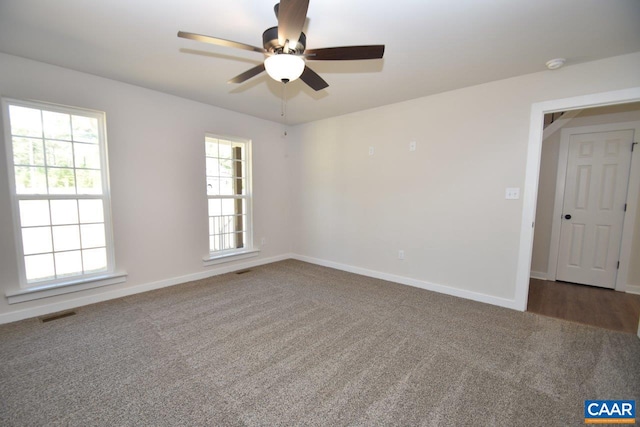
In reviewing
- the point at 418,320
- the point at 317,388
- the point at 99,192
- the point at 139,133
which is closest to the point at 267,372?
the point at 317,388

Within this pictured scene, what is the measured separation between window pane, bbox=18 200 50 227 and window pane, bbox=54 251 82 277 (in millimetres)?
388

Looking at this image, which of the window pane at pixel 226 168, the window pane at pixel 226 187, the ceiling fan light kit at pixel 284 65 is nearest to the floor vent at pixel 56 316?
the window pane at pixel 226 187

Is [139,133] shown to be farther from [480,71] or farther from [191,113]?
[480,71]

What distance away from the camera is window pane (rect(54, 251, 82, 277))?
9.37 ft

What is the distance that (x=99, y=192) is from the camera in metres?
3.06

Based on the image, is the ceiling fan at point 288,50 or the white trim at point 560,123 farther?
the white trim at point 560,123

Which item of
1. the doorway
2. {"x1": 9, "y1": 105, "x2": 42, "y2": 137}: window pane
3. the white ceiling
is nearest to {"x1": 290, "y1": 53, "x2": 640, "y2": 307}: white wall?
the doorway

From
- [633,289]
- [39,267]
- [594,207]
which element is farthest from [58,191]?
[633,289]

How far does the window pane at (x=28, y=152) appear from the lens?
2.55 meters

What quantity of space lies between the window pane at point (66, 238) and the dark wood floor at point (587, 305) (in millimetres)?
5160

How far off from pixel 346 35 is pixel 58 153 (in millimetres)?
3183

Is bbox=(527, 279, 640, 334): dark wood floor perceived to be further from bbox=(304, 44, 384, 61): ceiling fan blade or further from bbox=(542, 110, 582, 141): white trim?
bbox=(304, 44, 384, 61): ceiling fan blade

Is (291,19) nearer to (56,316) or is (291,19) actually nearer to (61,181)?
(61,181)

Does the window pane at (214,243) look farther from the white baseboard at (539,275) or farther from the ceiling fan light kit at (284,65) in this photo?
the white baseboard at (539,275)
